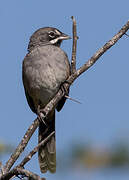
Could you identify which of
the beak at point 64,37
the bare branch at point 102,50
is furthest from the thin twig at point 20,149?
the beak at point 64,37

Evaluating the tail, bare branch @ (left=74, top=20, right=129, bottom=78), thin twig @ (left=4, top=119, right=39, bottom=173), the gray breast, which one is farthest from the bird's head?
thin twig @ (left=4, top=119, right=39, bottom=173)

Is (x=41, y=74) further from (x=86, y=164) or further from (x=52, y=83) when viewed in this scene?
(x=86, y=164)

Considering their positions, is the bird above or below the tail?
above

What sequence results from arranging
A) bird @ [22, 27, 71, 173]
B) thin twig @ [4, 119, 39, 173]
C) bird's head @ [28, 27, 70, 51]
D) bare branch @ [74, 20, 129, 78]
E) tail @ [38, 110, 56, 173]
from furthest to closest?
bird's head @ [28, 27, 70, 51]
bird @ [22, 27, 71, 173]
tail @ [38, 110, 56, 173]
bare branch @ [74, 20, 129, 78]
thin twig @ [4, 119, 39, 173]

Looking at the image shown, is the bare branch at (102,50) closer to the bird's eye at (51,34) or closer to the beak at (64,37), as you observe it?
the beak at (64,37)

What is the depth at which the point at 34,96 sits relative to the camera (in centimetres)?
669

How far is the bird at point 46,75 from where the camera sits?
628 cm

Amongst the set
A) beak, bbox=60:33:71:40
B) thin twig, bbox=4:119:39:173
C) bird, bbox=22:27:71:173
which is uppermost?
beak, bbox=60:33:71:40

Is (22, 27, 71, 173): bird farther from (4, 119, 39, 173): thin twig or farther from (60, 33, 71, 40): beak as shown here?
(4, 119, 39, 173): thin twig

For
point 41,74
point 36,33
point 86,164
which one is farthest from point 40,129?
point 86,164

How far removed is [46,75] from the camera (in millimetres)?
6402

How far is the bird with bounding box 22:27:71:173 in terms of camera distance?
628cm

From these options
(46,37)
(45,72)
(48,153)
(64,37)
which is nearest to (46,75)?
(45,72)

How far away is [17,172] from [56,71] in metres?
3.57
